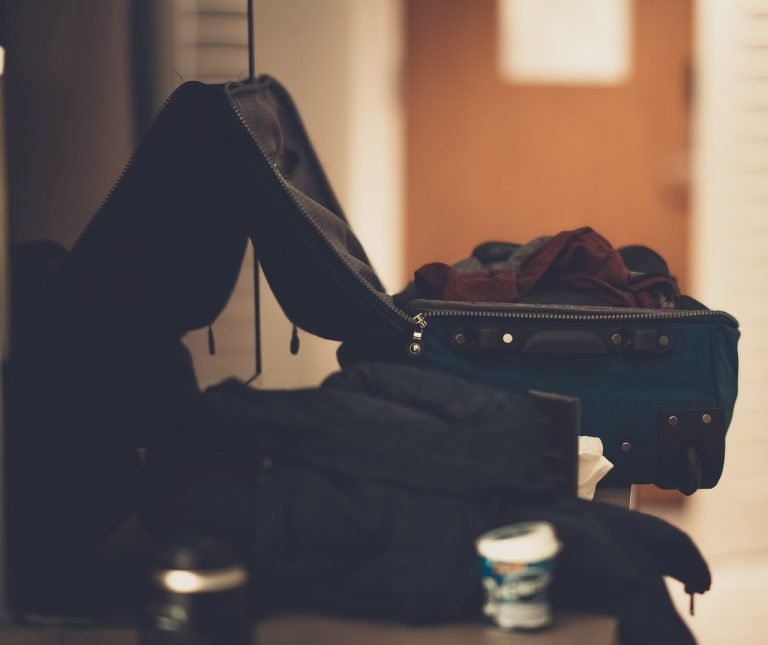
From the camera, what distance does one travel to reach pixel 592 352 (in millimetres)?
1145

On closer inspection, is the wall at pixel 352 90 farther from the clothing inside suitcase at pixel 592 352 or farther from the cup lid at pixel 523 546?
the cup lid at pixel 523 546

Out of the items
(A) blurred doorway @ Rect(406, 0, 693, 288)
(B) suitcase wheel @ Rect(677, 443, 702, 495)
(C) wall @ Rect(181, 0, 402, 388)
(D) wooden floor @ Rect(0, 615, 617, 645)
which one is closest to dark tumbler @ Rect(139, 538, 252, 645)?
(D) wooden floor @ Rect(0, 615, 617, 645)

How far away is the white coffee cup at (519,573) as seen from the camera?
72 centimetres

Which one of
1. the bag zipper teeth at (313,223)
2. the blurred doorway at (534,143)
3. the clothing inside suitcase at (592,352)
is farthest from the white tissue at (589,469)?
the blurred doorway at (534,143)

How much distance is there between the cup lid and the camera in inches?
28.4

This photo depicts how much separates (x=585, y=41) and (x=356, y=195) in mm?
781

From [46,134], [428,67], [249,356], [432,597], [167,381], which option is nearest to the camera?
[432,597]

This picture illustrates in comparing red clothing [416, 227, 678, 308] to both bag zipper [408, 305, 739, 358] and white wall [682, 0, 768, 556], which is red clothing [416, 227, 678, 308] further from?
white wall [682, 0, 768, 556]

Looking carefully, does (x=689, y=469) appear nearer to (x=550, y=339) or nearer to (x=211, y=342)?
(x=550, y=339)

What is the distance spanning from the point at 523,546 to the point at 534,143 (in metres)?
2.25

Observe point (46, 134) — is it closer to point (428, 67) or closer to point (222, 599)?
point (222, 599)

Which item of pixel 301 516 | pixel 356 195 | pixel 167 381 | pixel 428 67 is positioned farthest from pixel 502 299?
pixel 428 67

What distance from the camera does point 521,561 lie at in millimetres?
721

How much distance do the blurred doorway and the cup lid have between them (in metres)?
2.10
